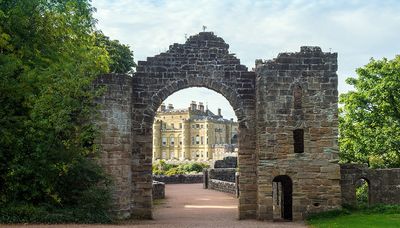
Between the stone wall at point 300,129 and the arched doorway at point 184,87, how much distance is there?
2.70 ft

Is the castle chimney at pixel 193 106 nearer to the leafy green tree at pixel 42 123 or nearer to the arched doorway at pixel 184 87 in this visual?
the arched doorway at pixel 184 87

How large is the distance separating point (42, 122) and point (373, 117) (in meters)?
18.8

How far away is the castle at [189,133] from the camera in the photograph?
106 meters

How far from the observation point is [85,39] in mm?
24375

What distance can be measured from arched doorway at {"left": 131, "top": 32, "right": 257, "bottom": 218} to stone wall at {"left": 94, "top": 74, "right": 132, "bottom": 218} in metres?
0.73

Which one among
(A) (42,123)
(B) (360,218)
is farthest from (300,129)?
(A) (42,123)

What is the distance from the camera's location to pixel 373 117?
2930 centimetres

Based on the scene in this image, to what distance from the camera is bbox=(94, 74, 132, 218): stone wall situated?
65.5 feet

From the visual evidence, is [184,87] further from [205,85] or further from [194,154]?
[194,154]

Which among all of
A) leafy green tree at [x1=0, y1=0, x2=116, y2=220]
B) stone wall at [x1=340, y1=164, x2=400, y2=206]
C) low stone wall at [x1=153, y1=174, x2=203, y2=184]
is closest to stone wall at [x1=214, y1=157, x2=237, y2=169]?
low stone wall at [x1=153, y1=174, x2=203, y2=184]

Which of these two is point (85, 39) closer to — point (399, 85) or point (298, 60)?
point (298, 60)

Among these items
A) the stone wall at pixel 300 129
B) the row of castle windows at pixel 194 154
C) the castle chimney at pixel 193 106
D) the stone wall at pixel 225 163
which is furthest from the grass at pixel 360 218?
the castle chimney at pixel 193 106

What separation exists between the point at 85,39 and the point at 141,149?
6.29m

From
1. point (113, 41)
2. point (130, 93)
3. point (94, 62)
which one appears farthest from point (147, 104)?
point (113, 41)
